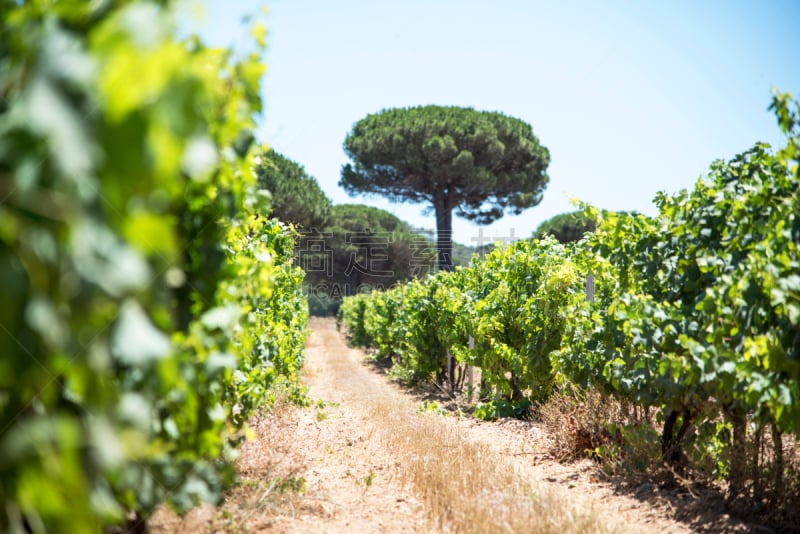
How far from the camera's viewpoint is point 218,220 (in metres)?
2.34

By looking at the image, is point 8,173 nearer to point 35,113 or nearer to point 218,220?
point 35,113

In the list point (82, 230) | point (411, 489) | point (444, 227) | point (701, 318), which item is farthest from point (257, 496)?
point (444, 227)

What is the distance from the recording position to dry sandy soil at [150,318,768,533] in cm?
334

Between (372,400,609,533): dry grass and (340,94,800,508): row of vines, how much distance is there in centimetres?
116

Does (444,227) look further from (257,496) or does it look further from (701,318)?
(257,496)

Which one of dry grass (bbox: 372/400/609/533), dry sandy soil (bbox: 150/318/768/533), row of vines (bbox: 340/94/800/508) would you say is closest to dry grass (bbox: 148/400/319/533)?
dry sandy soil (bbox: 150/318/768/533)

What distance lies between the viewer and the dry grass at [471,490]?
10.8 feet

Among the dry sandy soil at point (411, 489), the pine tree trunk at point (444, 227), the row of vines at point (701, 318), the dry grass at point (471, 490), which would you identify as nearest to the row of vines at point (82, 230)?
the dry sandy soil at point (411, 489)

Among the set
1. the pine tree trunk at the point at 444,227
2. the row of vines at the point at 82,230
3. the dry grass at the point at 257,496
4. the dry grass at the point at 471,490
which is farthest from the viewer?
the pine tree trunk at the point at 444,227

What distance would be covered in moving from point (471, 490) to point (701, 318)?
2.05m

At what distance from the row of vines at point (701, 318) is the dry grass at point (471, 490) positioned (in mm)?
1161

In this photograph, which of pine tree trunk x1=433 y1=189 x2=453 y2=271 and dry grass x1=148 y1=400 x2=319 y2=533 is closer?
dry grass x1=148 y1=400 x2=319 y2=533

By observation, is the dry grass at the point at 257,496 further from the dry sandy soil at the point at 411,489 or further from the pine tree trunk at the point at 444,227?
the pine tree trunk at the point at 444,227

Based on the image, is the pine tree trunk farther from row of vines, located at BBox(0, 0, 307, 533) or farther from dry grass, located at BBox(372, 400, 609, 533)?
row of vines, located at BBox(0, 0, 307, 533)
